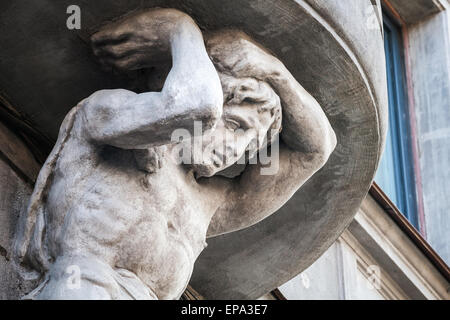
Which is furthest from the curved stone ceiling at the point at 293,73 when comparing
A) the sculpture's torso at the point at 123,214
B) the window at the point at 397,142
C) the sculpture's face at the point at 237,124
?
the window at the point at 397,142

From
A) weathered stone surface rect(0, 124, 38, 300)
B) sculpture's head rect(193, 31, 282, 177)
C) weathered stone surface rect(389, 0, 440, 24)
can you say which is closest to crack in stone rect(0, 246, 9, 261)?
weathered stone surface rect(0, 124, 38, 300)

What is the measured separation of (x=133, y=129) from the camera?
4.30 meters

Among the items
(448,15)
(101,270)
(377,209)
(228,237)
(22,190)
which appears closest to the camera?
(101,270)

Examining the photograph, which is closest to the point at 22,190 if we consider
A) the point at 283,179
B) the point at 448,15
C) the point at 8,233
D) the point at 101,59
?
the point at 8,233

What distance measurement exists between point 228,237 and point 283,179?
24.1 inches

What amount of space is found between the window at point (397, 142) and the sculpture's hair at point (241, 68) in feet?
10.9

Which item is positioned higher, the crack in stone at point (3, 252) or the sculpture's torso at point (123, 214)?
the sculpture's torso at point (123, 214)

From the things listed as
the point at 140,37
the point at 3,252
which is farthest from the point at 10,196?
the point at 140,37

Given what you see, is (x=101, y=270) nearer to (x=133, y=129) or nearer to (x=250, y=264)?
(x=133, y=129)

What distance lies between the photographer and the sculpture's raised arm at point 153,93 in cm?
425

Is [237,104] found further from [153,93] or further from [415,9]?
[415,9]

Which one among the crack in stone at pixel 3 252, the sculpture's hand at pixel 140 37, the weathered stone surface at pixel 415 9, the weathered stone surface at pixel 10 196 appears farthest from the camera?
the weathered stone surface at pixel 415 9

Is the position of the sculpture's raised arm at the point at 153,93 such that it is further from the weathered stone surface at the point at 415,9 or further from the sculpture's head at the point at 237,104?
the weathered stone surface at the point at 415,9

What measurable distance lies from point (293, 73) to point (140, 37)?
556mm
